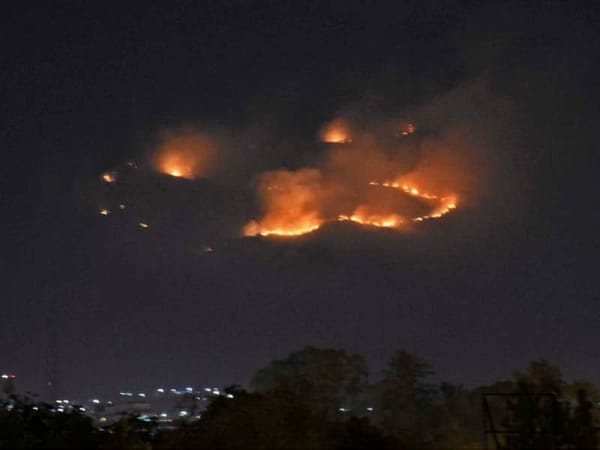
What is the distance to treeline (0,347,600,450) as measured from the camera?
15.2 meters

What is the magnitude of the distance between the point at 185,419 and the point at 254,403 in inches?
74.5

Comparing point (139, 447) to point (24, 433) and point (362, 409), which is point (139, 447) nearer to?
point (24, 433)

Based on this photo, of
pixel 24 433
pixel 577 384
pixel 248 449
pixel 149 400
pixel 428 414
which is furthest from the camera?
pixel 149 400

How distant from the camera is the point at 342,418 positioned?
65.5ft

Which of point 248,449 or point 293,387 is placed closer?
point 248,449

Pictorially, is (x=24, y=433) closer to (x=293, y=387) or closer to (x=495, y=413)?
(x=293, y=387)

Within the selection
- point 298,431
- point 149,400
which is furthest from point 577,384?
point 149,400

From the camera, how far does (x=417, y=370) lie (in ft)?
90.7

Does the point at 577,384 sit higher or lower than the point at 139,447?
higher

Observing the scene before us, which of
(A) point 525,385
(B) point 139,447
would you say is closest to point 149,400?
(B) point 139,447

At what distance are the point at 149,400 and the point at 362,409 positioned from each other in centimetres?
1154

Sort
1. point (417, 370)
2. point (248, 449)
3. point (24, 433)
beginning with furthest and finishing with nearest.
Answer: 1. point (417, 370)
2. point (24, 433)
3. point (248, 449)

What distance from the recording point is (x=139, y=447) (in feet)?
56.1

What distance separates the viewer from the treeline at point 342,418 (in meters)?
15.2
